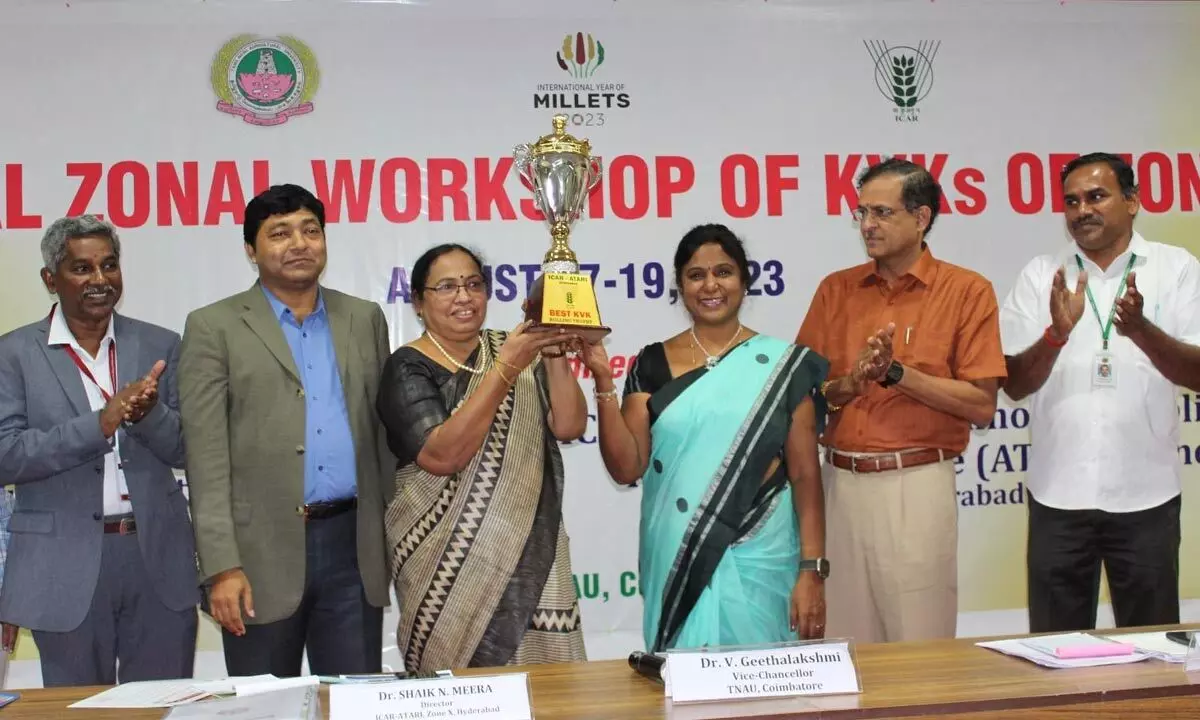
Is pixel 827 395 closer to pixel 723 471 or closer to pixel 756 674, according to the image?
pixel 723 471

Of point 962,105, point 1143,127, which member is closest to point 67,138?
point 962,105

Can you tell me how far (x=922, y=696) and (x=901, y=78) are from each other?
2674 millimetres

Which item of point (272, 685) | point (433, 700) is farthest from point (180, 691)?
point (433, 700)

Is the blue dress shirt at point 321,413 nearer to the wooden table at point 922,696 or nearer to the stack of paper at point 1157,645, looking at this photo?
the wooden table at point 922,696

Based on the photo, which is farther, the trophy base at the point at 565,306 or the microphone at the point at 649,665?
the trophy base at the point at 565,306

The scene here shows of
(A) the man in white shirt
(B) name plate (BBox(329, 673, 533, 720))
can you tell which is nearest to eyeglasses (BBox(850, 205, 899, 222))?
(A) the man in white shirt

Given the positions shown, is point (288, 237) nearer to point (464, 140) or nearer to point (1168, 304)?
point (464, 140)

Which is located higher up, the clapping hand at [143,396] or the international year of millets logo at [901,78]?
the international year of millets logo at [901,78]

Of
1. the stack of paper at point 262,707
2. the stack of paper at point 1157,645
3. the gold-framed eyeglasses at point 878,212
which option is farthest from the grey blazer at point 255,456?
the stack of paper at point 1157,645

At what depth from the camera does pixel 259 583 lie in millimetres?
2309

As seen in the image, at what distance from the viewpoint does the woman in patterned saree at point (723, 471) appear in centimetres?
237

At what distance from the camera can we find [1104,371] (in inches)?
111

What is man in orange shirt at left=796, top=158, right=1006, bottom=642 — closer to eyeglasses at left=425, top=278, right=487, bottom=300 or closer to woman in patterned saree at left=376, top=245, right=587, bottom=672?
woman in patterned saree at left=376, top=245, right=587, bottom=672

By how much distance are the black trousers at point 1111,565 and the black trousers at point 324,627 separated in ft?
5.92
